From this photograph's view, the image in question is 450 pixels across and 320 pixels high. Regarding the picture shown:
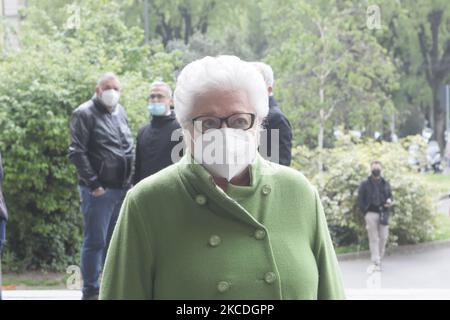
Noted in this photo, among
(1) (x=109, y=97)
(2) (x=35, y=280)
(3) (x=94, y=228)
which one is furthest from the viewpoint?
(2) (x=35, y=280)

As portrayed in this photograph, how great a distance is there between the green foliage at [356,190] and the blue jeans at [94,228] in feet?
13.5

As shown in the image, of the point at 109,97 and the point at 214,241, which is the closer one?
the point at 214,241

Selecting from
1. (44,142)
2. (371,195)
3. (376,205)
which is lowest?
(376,205)

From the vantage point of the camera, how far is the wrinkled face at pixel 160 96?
647 centimetres

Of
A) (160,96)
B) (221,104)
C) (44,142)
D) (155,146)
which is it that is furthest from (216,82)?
(44,142)

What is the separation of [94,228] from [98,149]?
0.60m

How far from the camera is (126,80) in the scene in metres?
9.62

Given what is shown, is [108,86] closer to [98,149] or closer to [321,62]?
[98,149]

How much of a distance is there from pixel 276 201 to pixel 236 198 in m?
0.11

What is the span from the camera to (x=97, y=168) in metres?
6.75

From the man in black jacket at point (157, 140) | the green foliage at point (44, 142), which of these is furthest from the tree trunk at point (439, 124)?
the man in black jacket at point (157, 140)

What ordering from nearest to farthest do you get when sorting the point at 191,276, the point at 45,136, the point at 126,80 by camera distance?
the point at 191,276 → the point at 45,136 → the point at 126,80

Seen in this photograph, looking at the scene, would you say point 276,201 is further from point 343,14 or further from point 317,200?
point 343,14
